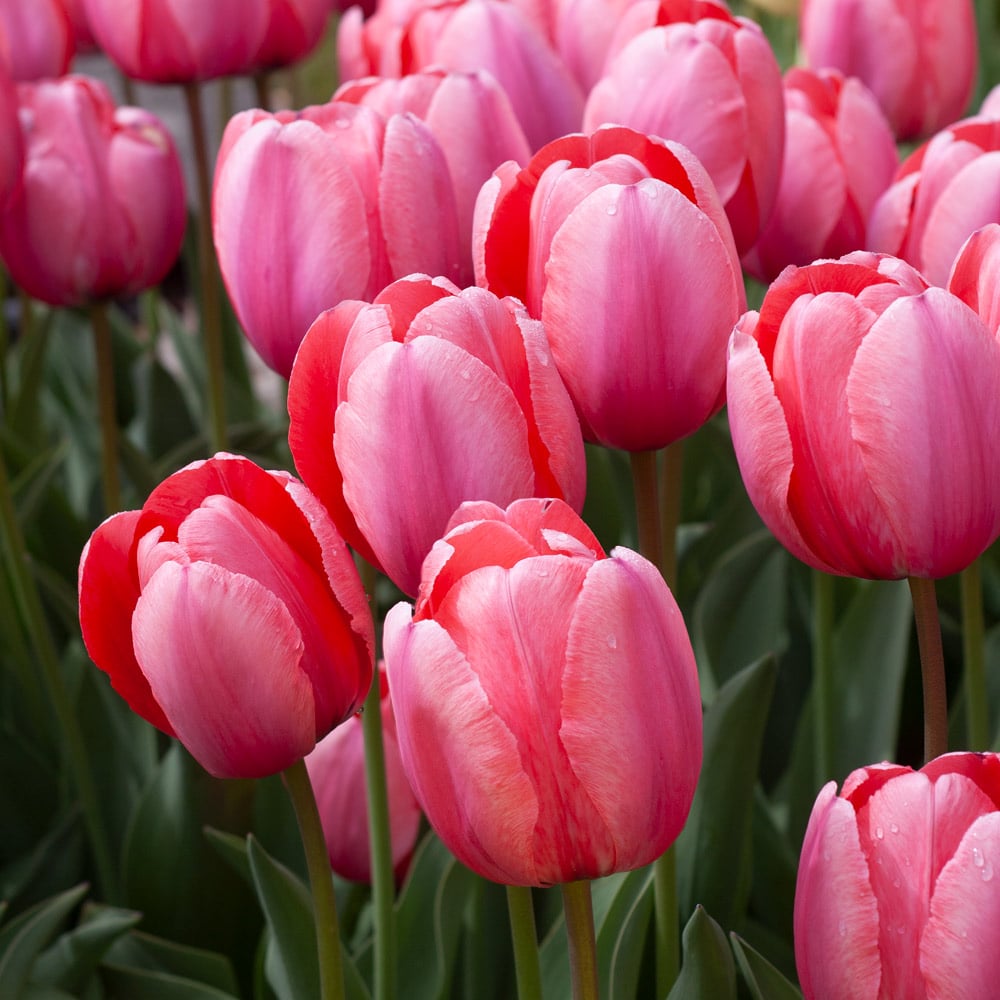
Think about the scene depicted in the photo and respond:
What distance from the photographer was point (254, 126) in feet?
2.14

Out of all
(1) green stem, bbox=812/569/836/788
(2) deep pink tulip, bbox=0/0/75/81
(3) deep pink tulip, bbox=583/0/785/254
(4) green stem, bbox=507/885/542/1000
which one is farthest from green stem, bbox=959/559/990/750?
(2) deep pink tulip, bbox=0/0/75/81

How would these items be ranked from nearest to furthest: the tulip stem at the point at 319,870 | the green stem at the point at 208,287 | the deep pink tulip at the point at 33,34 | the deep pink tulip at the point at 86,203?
the tulip stem at the point at 319,870 < the deep pink tulip at the point at 86,203 < the green stem at the point at 208,287 < the deep pink tulip at the point at 33,34

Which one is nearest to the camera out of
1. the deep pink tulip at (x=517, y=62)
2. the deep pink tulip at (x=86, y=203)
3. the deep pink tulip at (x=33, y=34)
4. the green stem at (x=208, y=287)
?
the deep pink tulip at (x=517, y=62)

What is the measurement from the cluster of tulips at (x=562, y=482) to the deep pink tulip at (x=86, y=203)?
0.30 m

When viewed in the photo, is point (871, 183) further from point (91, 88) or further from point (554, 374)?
point (91, 88)

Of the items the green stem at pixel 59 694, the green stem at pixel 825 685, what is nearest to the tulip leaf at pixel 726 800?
the green stem at pixel 825 685

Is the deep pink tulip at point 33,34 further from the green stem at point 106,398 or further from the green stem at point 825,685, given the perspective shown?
the green stem at point 825,685

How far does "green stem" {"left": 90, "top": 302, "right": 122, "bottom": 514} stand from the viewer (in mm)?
1007

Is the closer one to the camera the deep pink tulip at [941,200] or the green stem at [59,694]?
the deep pink tulip at [941,200]

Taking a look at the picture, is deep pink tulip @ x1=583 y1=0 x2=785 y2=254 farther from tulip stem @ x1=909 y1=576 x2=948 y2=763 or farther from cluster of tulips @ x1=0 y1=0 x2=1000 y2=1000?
tulip stem @ x1=909 y1=576 x2=948 y2=763

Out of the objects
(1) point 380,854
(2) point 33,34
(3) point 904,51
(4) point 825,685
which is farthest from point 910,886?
(2) point 33,34

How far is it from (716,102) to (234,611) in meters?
0.37

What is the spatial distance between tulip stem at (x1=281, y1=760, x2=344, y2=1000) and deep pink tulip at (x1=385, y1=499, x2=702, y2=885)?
10 cm

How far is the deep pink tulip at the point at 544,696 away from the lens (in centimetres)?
38
